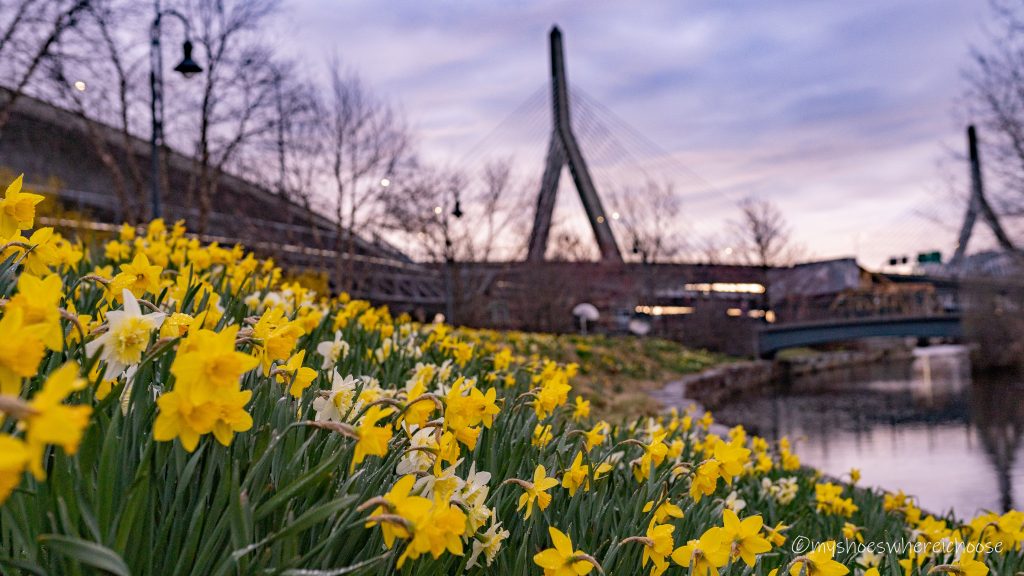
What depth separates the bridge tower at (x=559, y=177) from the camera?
891 inches

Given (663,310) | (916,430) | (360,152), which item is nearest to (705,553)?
(916,430)

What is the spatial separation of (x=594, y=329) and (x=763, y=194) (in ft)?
72.3

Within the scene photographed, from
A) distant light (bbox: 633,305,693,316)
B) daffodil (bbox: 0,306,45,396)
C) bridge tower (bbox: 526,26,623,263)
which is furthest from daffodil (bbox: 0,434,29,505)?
distant light (bbox: 633,305,693,316)

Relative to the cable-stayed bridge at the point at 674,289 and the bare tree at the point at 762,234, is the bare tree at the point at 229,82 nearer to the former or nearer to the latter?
the cable-stayed bridge at the point at 674,289

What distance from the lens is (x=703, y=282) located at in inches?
1265

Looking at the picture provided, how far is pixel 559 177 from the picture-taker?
2391 cm

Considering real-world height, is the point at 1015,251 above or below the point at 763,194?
below

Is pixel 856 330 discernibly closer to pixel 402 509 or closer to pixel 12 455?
pixel 402 509

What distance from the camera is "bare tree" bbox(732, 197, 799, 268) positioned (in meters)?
42.5

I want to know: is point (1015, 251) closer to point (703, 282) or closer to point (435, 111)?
point (703, 282)

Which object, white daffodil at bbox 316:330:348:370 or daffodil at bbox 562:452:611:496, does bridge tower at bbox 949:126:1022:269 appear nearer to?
white daffodil at bbox 316:330:348:370

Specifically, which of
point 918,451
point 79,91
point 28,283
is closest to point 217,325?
point 28,283

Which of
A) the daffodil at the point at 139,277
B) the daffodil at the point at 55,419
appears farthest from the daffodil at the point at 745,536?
the daffodil at the point at 139,277

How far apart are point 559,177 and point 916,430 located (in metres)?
13.1
